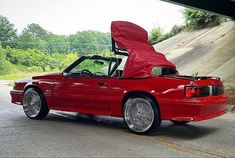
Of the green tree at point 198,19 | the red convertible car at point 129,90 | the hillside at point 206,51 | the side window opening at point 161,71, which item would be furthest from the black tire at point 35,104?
the green tree at point 198,19

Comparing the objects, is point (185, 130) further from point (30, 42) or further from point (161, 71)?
point (30, 42)

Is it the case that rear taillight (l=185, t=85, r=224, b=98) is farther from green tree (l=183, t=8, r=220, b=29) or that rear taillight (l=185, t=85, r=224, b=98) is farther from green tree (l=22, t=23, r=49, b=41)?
green tree (l=22, t=23, r=49, b=41)

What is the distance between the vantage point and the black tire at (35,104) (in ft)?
25.5

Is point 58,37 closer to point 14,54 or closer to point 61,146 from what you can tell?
point 14,54

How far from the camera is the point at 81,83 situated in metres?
7.12

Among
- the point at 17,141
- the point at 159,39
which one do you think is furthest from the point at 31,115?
the point at 159,39

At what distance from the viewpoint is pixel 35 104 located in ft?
25.9

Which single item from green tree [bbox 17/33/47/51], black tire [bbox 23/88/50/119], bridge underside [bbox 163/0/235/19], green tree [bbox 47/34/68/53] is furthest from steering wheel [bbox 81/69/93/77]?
green tree [bbox 17/33/47/51]

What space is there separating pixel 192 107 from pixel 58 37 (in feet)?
137

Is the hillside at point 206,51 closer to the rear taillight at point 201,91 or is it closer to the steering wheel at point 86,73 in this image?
the rear taillight at point 201,91

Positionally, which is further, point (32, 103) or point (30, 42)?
point (30, 42)

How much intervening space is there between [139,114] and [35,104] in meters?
2.69

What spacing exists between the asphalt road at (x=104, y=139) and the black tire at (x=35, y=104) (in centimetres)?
16

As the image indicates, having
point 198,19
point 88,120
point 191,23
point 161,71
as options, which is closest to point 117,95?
point 161,71
